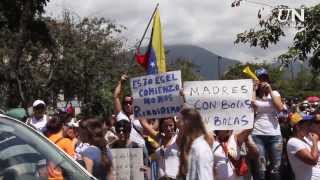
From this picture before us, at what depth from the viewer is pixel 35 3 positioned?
81.6 ft

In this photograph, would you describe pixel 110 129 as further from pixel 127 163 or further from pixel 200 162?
pixel 200 162

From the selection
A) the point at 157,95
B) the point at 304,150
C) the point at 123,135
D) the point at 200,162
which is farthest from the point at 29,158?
the point at 157,95

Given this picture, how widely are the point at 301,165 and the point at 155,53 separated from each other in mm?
Answer: 3093

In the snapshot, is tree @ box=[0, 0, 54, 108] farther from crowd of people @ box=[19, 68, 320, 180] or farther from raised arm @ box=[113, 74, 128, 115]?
raised arm @ box=[113, 74, 128, 115]

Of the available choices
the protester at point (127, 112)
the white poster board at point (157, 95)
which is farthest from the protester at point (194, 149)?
the protester at point (127, 112)

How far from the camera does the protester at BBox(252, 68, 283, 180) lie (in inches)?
392

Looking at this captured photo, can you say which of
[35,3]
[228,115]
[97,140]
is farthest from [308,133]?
[35,3]

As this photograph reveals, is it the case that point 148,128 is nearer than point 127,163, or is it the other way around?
point 127,163

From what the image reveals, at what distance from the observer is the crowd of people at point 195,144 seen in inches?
263

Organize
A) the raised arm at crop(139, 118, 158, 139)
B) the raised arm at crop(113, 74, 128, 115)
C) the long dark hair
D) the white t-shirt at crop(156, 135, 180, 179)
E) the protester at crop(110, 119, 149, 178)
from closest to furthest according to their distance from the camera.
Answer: the long dark hair
the white t-shirt at crop(156, 135, 180, 179)
the protester at crop(110, 119, 149, 178)
the raised arm at crop(139, 118, 158, 139)
the raised arm at crop(113, 74, 128, 115)

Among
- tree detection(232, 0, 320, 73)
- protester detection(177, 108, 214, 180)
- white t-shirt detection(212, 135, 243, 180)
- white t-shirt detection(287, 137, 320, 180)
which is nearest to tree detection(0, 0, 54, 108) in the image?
tree detection(232, 0, 320, 73)

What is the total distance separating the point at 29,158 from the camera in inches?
187

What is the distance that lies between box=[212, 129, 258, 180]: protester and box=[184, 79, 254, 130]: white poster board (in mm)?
122

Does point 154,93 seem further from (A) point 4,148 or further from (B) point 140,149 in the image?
(A) point 4,148
